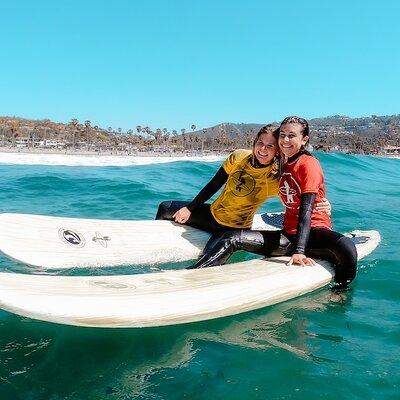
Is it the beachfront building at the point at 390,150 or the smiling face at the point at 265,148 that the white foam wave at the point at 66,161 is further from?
the beachfront building at the point at 390,150

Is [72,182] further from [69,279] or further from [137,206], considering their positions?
[69,279]

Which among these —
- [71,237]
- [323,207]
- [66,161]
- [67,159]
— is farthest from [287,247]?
[67,159]

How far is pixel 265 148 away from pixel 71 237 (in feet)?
6.67

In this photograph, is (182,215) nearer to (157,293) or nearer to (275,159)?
(275,159)

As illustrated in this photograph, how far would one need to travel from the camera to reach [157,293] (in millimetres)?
2803

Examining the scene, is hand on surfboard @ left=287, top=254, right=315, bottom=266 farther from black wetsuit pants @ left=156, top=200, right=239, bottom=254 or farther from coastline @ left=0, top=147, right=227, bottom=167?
coastline @ left=0, top=147, right=227, bottom=167

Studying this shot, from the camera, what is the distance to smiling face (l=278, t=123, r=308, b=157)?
12.2 feet

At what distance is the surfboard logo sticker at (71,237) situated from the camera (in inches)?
168

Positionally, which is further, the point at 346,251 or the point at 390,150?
the point at 390,150

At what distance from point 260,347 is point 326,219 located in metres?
1.64

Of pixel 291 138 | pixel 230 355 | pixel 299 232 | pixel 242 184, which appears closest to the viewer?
pixel 230 355

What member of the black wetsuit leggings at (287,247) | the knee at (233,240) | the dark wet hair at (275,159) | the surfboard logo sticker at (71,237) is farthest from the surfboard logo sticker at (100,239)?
the dark wet hair at (275,159)

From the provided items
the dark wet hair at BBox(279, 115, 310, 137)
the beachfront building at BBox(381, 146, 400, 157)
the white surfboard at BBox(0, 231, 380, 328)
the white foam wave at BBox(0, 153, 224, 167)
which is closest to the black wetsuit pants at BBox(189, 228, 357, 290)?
the white surfboard at BBox(0, 231, 380, 328)

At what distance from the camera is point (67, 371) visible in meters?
2.39
